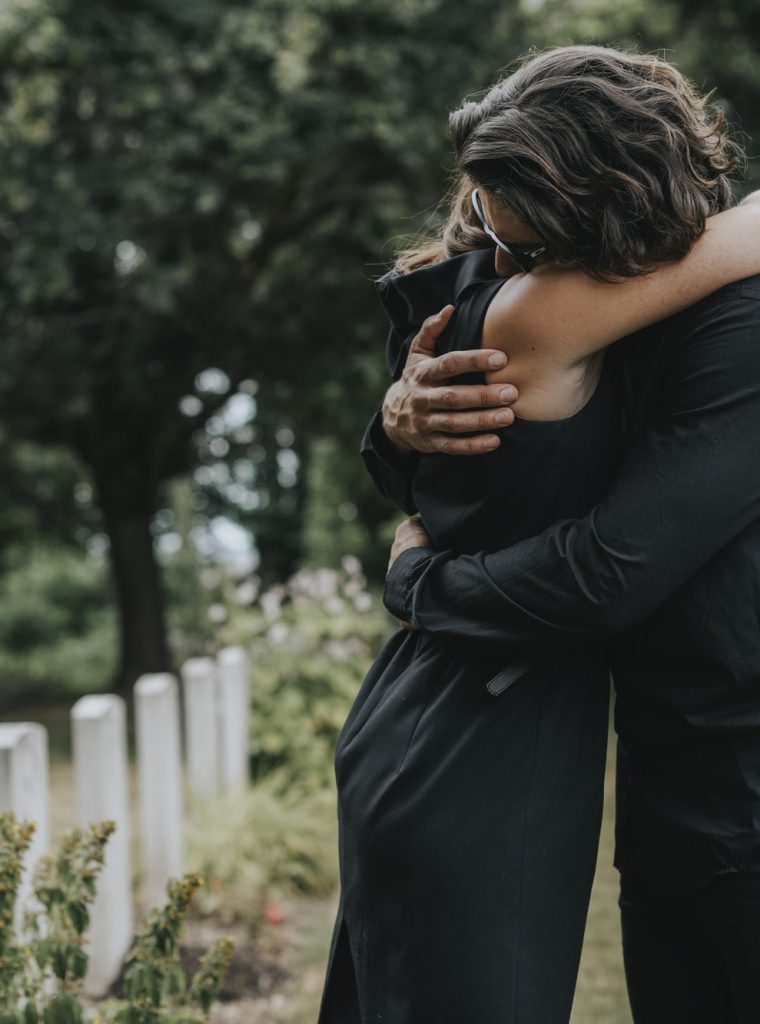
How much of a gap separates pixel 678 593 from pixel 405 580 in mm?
459

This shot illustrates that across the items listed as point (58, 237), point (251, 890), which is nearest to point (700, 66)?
point (58, 237)

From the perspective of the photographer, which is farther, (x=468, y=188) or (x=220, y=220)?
(x=220, y=220)

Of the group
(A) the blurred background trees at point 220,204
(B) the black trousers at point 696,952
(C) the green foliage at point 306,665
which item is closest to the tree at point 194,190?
(A) the blurred background trees at point 220,204

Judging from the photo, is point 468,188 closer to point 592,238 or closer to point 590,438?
point 592,238

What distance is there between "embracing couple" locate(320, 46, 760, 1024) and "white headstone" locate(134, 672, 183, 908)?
274 cm

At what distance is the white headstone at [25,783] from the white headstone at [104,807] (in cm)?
52

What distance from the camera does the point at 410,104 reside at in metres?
8.62

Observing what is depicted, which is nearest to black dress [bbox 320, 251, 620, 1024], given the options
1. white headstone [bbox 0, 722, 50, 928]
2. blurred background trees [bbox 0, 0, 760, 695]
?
white headstone [bbox 0, 722, 50, 928]

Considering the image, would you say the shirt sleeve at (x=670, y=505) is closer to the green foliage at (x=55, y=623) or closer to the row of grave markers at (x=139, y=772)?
the row of grave markers at (x=139, y=772)

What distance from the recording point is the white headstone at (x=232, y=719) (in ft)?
18.7

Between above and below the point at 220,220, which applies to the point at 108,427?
below

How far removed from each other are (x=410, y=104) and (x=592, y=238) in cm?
753

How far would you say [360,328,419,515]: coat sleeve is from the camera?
2051 millimetres

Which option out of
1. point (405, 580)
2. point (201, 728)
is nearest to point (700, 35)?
point (201, 728)
